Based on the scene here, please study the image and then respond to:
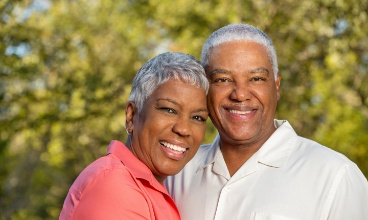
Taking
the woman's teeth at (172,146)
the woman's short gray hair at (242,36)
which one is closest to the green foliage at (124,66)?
the woman's short gray hair at (242,36)

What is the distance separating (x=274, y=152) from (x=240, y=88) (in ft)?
1.21

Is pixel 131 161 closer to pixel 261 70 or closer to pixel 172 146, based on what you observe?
pixel 172 146

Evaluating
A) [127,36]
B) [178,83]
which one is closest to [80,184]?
[178,83]

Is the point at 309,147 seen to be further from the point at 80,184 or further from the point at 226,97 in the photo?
the point at 80,184

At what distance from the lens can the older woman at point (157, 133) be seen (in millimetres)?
3424

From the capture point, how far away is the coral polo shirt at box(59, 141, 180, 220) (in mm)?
3252

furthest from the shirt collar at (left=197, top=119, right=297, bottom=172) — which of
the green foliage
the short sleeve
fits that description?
the green foliage

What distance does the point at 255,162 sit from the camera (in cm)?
390

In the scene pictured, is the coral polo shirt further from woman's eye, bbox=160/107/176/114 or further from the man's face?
the man's face

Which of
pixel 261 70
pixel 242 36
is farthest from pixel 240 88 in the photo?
A: pixel 242 36

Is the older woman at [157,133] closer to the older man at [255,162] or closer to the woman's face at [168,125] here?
the woman's face at [168,125]

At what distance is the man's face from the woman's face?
0.65 ft

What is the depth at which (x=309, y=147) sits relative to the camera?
12.6 feet

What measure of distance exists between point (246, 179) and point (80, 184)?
0.93 metres
